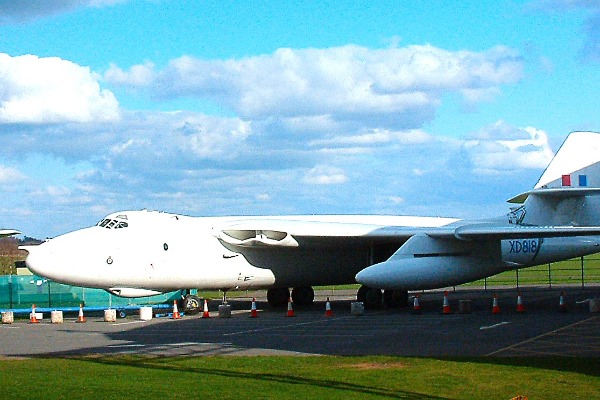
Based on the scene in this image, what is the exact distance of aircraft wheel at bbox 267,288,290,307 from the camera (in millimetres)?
31812

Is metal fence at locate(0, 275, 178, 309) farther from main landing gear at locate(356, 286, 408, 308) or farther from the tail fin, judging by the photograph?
the tail fin

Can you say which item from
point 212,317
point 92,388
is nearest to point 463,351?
point 92,388

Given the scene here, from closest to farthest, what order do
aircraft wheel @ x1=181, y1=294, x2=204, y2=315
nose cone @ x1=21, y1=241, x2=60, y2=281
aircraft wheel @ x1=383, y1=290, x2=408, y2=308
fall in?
nose cone @ x1=21, y1=241, x2=60, y2=281
aircraft wheel @ x1=383, y1=290, x2=408, y2=308
aircraft wheel @ x1=181, y1=294, x2=204, y2=315

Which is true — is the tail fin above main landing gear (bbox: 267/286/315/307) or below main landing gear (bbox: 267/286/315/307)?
above

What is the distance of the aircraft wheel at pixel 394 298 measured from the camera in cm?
2903

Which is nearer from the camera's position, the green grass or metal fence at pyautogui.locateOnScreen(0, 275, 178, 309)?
the green grass

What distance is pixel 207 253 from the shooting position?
2819cm

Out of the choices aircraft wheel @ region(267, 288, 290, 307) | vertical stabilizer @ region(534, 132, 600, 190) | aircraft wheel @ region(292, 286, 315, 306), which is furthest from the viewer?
aircraft wheel @ region(292, 286, 315, 306)

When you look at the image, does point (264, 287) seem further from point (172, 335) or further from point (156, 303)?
point (172, 335)

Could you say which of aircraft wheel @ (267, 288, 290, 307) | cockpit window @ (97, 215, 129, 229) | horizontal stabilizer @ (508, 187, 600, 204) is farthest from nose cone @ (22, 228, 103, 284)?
horizontal stabilizer @ (508, 187, 600, 204)

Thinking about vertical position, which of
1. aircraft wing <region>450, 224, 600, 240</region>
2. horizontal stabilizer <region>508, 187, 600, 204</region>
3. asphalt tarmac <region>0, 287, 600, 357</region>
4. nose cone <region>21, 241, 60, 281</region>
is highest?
horizontal stabilizer <region>508, 187, 600, 204</region>

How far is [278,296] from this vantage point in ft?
105

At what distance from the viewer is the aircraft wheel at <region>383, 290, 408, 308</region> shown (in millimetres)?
29031

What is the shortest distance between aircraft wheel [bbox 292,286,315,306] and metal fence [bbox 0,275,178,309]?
561 cm
